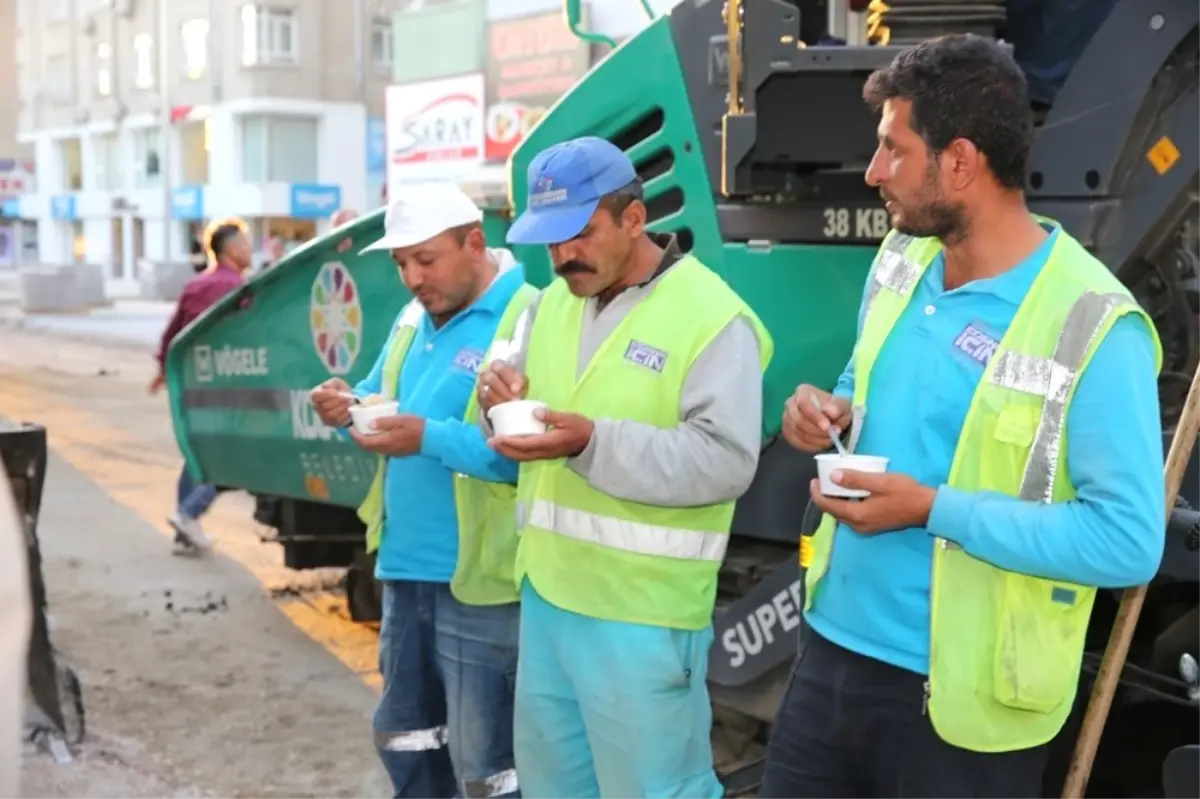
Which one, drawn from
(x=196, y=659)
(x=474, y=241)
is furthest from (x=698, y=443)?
(x=196, y=659)

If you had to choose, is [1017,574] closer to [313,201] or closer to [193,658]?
[193,658]

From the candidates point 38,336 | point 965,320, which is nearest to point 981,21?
point 965,320

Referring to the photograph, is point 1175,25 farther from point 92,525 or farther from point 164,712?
point 92,525

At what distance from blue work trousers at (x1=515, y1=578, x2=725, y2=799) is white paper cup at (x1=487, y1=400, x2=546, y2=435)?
418 millimetres

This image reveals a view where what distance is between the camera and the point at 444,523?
3566 millimetres

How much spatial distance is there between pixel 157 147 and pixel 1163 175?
44.6 metres

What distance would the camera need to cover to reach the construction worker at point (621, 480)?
2.81 metres

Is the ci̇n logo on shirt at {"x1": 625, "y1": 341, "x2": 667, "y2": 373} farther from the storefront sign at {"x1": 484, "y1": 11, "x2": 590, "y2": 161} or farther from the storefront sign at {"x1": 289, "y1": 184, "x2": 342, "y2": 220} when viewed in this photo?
the storefront sign at {"x1": 289, "y1": 184, "x2": 342, "y2": 220}

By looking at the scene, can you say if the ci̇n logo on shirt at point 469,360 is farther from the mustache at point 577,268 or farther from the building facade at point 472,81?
the building facade at point 472,81

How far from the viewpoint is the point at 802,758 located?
247cm

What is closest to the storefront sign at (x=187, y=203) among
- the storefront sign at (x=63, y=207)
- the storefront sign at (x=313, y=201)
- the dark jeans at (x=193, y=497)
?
the storefront sign at (x=313, y=201)

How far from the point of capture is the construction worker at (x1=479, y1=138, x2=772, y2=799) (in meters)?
2.81

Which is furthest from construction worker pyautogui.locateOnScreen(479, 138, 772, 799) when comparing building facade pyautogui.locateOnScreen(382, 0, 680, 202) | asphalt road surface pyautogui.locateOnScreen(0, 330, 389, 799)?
building facade pyautogui.locateOnScreen(382, 0, 680, 202)

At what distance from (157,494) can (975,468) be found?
829 cm
